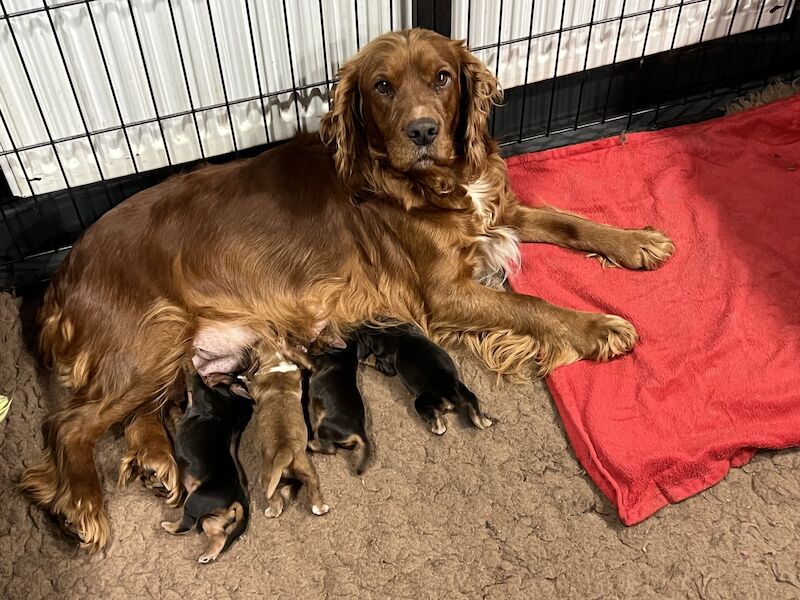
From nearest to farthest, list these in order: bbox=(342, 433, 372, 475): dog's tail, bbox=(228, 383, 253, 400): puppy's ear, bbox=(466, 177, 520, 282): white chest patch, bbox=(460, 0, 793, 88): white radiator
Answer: bbox=(342, 433, 372, 475): dog's tail < bbox=(228, 383, 253, 400): puppy's ear < bbox=(466, 177, 520, 282): white chest patch < bbox=(460, 0, 793, 88): white radiator

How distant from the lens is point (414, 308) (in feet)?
8.91

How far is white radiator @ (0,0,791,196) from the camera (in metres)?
2.72

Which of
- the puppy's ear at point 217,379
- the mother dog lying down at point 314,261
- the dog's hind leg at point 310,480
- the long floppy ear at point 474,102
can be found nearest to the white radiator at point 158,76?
the mother dog lying down at point 314,261

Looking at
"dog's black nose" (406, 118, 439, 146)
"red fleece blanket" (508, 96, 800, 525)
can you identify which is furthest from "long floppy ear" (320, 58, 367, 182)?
"red fleece blanket" (508, 96, 800, 525)

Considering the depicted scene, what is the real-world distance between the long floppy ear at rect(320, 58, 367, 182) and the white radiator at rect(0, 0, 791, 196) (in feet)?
1.96

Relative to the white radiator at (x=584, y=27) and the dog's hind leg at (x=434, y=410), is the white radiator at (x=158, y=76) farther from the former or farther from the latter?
the dog's hind leg at (x=434, y=410)

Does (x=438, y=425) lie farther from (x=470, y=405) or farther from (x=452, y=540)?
(x=452, y=540)

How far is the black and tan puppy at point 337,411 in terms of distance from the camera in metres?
2.28

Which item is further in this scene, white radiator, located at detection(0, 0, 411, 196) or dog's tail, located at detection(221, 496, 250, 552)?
white radiator, located at detection(0, 0, 411, 196)

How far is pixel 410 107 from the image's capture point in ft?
7.54

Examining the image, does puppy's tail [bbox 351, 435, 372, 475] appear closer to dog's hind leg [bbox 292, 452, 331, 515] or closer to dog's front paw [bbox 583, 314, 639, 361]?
dog's hind leg [bbox 292, 452, 331, 515]

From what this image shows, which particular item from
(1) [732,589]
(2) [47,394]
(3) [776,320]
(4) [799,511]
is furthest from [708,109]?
(2) [47,394]

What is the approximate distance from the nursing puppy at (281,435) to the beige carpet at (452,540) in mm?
70

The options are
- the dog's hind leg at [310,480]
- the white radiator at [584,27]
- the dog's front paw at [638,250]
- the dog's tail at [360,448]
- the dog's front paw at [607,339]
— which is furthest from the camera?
the white radiator at [584,27]
